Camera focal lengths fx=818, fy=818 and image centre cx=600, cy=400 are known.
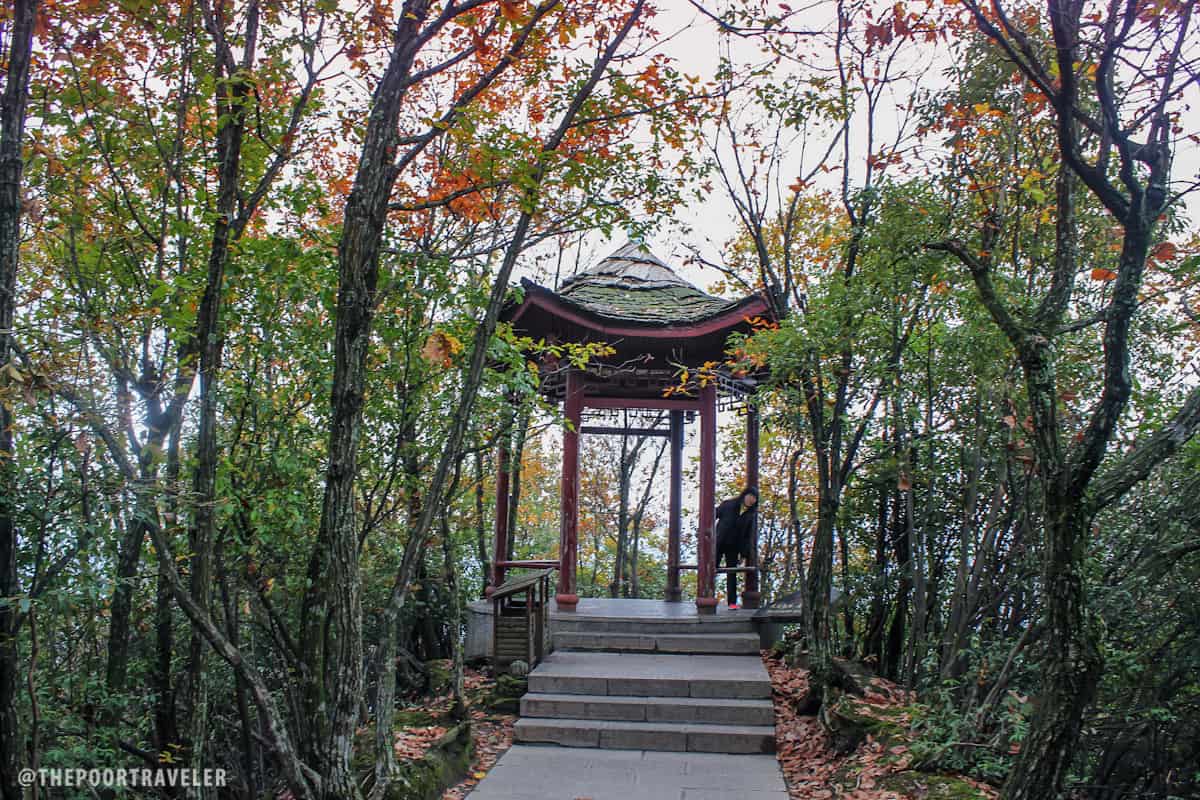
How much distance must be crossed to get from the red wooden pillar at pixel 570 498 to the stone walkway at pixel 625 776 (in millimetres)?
2680

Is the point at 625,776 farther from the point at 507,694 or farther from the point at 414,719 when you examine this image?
the point at 414,719

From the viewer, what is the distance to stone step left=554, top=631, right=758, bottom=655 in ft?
26.9

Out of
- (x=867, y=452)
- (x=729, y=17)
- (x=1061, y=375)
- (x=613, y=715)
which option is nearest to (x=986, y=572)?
(x=1061, y=375)

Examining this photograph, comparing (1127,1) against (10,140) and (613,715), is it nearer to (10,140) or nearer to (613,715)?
(10,140)

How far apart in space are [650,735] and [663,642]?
73.6 inches

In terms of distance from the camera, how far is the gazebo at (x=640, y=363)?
872 centimetres

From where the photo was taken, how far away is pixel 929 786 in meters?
4.70

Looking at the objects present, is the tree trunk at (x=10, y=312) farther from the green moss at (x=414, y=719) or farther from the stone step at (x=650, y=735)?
the stone step at (x=650, y=735)

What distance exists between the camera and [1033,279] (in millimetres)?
7199

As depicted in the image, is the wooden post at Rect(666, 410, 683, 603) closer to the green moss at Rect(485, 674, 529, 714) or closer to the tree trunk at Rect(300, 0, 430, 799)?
the green moss at Rect(485, 674, 529, 714)

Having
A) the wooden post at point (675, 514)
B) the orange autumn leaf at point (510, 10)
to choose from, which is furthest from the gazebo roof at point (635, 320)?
the orange autumn leaf at point (510, 10)

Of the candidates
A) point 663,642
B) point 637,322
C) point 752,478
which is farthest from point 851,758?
point 637,322

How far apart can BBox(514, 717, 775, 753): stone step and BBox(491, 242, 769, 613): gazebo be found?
7.81ft

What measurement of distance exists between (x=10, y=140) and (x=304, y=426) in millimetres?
2174
